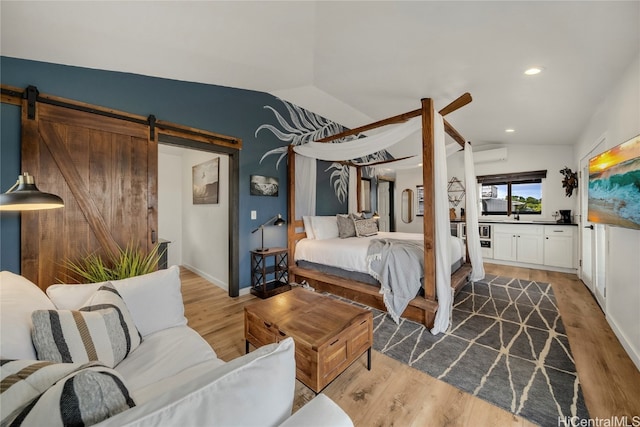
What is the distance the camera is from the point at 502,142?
16.5 feet

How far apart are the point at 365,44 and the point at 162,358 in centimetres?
286

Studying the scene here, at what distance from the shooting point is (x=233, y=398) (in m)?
0.56

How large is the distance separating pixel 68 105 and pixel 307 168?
2.70m

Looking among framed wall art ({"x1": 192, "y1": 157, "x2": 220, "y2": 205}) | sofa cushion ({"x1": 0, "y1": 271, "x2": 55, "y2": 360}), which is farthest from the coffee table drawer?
framed wall art ({"x1": 192, "y1": 157, "x2": 220, "y2": 205})

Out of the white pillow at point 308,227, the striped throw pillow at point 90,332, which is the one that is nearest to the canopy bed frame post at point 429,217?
the white pillow at point 308,227

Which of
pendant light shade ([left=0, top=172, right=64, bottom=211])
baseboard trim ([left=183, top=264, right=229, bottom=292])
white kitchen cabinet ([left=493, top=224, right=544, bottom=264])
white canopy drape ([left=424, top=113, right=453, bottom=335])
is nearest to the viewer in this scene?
pendant light shade ([left=0, top=172, right=64, bottom=211])

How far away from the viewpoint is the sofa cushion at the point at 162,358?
1.16 metres

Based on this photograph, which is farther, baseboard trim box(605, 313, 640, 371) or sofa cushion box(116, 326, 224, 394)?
baseboard trim box(605, 313, 640, 371)

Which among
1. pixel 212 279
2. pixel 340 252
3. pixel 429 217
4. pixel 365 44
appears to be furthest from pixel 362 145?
pixel 212 279

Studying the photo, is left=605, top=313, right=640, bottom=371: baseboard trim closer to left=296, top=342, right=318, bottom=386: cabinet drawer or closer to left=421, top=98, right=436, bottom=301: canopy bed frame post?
left=421, top=98, right=436, bottom=301: canopy bed frame post

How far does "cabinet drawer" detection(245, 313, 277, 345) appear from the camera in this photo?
1759 mm

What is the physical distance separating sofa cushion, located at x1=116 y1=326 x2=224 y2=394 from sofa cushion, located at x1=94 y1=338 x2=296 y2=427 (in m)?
0.75

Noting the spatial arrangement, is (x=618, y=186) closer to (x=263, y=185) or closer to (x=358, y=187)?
(x=358, y=187)

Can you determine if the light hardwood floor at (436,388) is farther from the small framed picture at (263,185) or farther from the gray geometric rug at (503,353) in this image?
the small framed picture at (263,185)
